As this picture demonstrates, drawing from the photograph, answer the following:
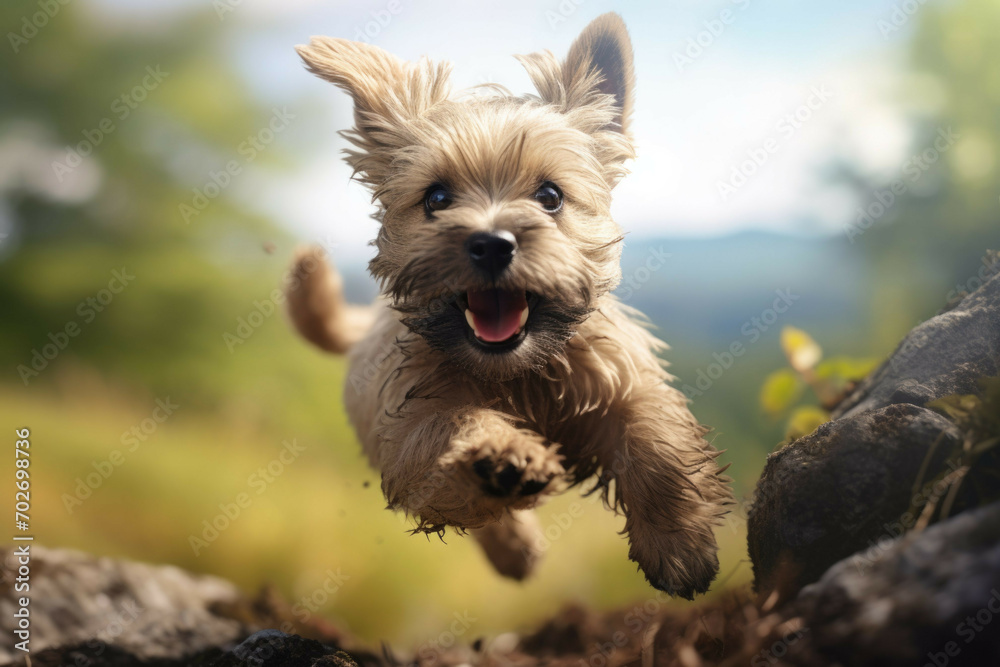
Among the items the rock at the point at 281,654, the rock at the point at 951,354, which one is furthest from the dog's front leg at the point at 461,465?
the rock at the point at 951,354

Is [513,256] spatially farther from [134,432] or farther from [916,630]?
[134,432]

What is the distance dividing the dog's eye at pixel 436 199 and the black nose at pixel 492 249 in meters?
0.46

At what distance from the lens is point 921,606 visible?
1173 mm

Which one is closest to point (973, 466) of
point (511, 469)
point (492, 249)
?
point (511, 469)

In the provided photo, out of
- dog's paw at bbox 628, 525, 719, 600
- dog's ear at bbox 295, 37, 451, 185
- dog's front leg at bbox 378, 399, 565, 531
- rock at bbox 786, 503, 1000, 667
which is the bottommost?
dog's paw at bbox 628, 525, 719, 600

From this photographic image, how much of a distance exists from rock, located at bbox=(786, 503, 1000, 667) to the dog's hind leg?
3.08 metres

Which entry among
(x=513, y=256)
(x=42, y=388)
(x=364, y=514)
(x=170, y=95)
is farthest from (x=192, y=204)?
(x=513, y=256)

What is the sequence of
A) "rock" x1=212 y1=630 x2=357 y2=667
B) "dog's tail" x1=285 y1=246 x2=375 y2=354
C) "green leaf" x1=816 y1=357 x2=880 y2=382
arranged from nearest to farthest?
"rock" x1=212 y1=630 x2=357 y2=667 < "green leaf" x1=816 y1=357 x2=880 y2=382 < "dog's tail" x1=285 y1=246 x2=375 y2=354

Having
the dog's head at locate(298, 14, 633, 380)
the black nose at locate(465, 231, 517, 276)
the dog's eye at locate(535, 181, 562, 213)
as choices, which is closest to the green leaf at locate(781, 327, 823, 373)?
the dog's head at locate(298, 14, 633, 380)

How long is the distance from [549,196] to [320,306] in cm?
245

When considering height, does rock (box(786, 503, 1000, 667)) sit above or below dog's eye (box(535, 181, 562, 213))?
below

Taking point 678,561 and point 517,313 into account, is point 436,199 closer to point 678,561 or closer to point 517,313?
point 517,313

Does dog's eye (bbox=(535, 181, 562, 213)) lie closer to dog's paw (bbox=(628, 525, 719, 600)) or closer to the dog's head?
the dog's head

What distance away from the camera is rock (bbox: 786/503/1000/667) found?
1134mm
